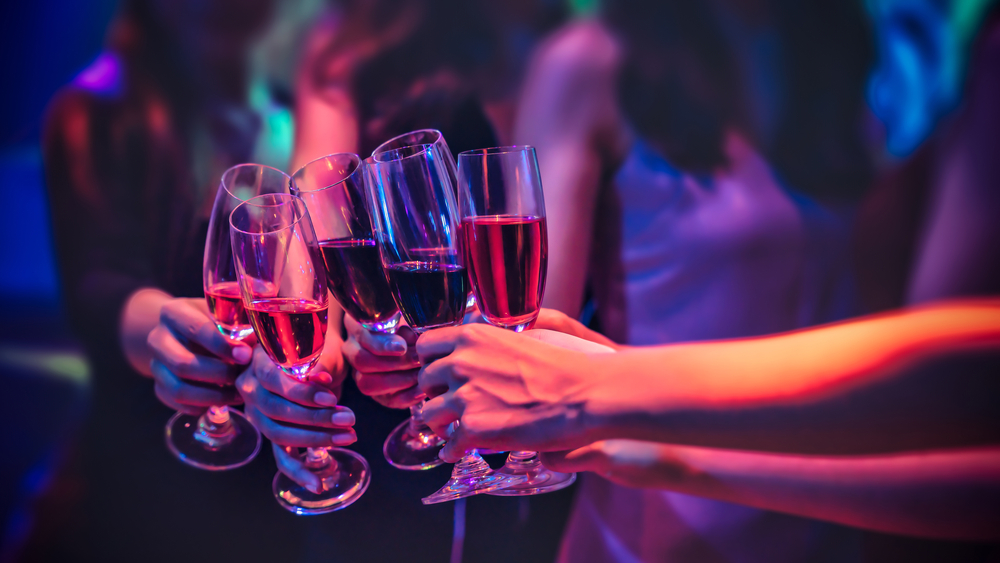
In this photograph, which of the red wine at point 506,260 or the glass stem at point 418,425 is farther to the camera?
the glass stem at point 418,425

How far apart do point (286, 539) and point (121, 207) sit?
91 centimetres

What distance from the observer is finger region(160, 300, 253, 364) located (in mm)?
763

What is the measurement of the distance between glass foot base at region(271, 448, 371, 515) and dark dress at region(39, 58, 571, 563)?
0.40 m

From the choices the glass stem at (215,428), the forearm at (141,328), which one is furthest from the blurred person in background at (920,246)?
the forearm at (141,328)

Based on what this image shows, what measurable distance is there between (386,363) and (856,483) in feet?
2.07

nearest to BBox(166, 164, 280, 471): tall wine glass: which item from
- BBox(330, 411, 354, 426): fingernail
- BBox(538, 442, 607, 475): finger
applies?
BBox(330, 411, 354, 426): fingernail

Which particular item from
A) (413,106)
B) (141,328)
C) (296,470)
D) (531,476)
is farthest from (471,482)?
(413,106)

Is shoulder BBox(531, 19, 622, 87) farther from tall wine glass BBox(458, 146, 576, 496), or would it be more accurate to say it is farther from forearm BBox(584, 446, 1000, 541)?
forearm BBox(584, 446, 1000, 541)

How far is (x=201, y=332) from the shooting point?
0.77 metres

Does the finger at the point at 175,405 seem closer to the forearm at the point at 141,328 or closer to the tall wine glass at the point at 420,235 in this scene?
the forearm at the point at 141,328

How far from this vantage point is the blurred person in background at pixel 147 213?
1333 mm

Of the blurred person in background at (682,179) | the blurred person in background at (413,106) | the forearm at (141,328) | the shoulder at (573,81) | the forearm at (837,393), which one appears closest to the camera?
the forearm at (837,393)

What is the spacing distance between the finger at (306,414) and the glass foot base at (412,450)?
12cm

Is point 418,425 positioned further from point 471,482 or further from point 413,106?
point 413,106
